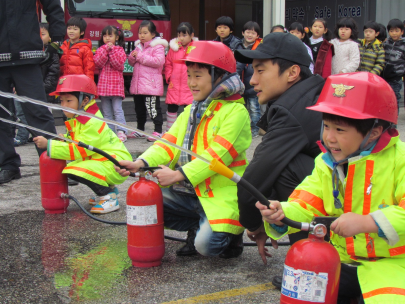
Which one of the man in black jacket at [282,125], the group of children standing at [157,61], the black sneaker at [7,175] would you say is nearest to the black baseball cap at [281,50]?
the man in black jacket at [282,125]

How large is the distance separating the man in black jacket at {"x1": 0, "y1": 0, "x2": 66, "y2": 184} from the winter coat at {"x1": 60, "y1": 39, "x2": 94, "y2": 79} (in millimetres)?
2288

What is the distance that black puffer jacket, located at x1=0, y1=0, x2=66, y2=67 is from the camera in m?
5.15

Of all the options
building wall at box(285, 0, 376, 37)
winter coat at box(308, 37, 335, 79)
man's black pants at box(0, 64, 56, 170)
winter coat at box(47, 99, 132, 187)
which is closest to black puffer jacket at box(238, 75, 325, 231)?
winter coat at box(47, 99, 132, 187)

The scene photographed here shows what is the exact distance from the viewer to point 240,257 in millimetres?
3477

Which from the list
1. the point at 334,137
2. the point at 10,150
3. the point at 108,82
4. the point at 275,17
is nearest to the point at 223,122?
the point at 334,137

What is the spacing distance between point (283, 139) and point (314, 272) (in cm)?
88

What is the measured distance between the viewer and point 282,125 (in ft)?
9.14

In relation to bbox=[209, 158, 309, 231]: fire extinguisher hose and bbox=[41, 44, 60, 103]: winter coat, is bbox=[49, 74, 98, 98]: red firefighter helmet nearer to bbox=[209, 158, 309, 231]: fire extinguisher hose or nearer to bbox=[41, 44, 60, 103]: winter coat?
bbox=[209, 158, 309, 231]: fire extinguisher hose

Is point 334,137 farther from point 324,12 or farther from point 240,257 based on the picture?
point 324,12

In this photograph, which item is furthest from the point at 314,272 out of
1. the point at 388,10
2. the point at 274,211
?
the point at 388,10

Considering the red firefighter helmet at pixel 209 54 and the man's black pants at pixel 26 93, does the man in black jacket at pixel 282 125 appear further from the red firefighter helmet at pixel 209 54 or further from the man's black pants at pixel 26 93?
the man's black pants at pixel 26 93

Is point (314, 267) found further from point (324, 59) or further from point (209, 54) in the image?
point (324, 59)

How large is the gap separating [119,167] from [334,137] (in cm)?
155

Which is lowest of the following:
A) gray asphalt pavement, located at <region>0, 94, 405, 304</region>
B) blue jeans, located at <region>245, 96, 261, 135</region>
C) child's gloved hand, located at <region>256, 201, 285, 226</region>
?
gray asphalt pavement, located at <region>0, 94, 405, 304</region>
